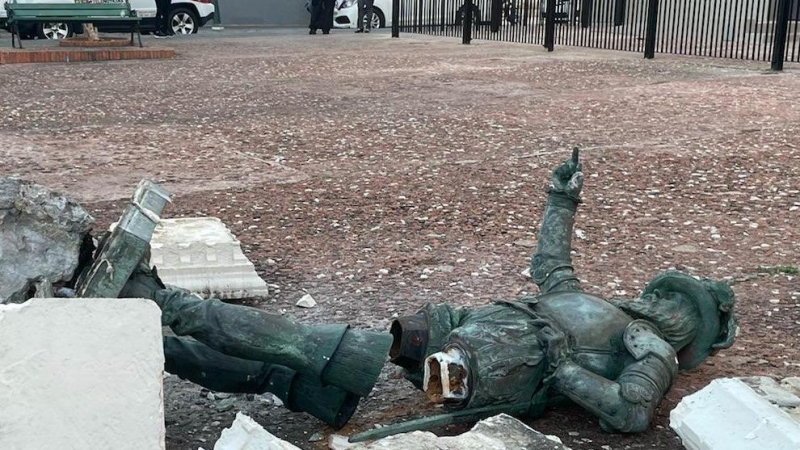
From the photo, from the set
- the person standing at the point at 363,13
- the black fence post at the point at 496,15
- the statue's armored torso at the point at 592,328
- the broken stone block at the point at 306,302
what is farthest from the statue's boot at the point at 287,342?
the person standing at the point at 363,13

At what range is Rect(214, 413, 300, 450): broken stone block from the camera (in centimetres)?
219

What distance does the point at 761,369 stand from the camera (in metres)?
3.24

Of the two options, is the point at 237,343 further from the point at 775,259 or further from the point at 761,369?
the point at 775,259

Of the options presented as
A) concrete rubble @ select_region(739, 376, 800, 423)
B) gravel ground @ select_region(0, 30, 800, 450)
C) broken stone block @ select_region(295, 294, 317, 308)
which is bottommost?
broken stone block @ select_region(295, 294, 317, 308)

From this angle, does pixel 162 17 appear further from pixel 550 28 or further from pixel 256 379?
pixel 256 379

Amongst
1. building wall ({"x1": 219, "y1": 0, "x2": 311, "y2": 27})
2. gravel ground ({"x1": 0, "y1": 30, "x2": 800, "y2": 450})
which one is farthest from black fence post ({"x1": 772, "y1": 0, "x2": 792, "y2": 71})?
building wall ({"x1": 219, "y1": 0, "x2": 311, "y2": 27})

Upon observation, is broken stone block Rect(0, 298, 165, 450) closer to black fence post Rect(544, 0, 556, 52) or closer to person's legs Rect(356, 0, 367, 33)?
black fence post Rect(544, 0, 556, 52)

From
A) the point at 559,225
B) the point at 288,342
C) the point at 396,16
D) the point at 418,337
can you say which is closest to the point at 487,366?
the point at 418,337

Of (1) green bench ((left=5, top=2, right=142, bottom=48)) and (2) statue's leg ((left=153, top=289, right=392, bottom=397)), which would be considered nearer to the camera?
(2) statue's leg ((left=153, top=289, right=392, bottom=397))

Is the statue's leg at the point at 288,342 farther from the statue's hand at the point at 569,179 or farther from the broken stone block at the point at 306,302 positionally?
the broken stone block at the point at 306,302

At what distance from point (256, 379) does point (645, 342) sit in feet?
3.58

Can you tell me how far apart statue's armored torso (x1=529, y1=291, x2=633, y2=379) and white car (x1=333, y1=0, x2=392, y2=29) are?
69.8ft

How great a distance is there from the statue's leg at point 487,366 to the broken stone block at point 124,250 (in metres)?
0.85

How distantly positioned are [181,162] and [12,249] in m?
3.67
